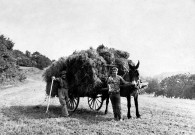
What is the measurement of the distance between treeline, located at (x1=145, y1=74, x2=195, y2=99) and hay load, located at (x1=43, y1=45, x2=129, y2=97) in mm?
35244

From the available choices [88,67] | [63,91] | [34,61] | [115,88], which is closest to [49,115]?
[63,91]

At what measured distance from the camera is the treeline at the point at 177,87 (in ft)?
158

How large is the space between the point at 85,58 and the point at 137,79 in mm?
2757

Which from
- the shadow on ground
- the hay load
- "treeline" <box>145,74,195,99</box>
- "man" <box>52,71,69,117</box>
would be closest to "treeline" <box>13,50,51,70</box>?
"treeline" <box>145,74,195,99</box>

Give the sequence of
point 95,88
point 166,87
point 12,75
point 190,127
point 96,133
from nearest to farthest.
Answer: point 96,133
point 190,127
point 95,88
point 12,75
point 166,87

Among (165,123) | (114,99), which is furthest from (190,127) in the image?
(114,99)

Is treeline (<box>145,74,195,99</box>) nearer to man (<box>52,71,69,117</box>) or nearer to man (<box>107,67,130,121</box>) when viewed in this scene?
man (<box>52,71,69,117</box>)

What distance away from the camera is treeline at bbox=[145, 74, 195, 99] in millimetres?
48031

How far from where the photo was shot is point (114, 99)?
13133 mm

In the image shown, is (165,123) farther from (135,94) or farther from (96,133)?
(96,133)

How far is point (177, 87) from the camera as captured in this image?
5259 centimetres

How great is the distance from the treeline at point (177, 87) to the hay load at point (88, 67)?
35.2m

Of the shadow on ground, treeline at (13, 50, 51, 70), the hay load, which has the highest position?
treeline at (13, 50, 51, 70)

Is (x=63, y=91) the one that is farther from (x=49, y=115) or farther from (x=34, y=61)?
(x=34, y=61)
